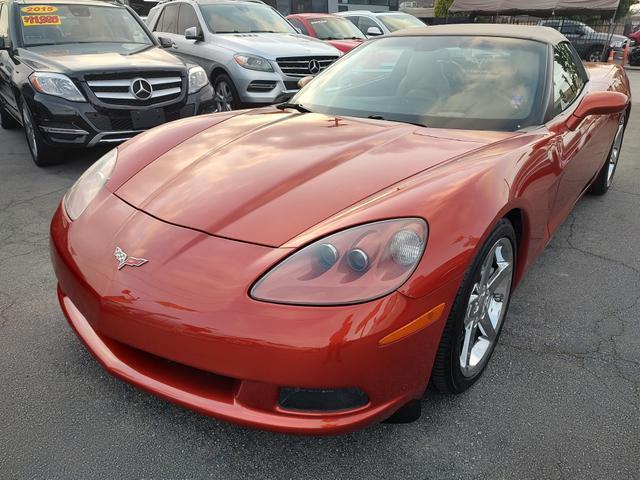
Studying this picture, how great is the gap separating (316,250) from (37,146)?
4.41 m

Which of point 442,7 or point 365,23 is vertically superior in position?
point 365,23

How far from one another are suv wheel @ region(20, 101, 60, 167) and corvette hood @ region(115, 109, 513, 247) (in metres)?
3.09

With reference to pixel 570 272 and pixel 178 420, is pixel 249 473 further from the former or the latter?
pixel 570 272

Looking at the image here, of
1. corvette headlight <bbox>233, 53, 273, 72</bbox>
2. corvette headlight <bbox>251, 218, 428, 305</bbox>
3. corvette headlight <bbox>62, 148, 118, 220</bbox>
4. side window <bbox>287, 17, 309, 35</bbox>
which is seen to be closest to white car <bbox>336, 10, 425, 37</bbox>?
side window <bbox>287, 17, 309, 35</bbox>

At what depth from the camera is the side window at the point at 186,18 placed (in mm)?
7539

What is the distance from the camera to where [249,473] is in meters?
1.75

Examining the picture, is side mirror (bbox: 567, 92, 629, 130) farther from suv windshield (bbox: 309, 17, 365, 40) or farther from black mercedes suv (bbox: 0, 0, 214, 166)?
suv windshield (bbox: 309, 17, 365, 40)

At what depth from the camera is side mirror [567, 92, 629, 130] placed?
9.12ft

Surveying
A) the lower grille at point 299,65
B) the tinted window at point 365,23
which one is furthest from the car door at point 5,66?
the tinted window at point 365,23

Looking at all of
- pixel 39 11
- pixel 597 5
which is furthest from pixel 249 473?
pixel 597 5

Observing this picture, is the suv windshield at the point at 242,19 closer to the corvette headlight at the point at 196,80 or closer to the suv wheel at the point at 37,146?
the corvette headlight at the point at 196,80

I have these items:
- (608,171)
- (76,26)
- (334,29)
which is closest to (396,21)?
(334,29)

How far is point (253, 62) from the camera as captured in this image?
6.55 m

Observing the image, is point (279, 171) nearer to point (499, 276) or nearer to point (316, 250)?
point (316, 250)
